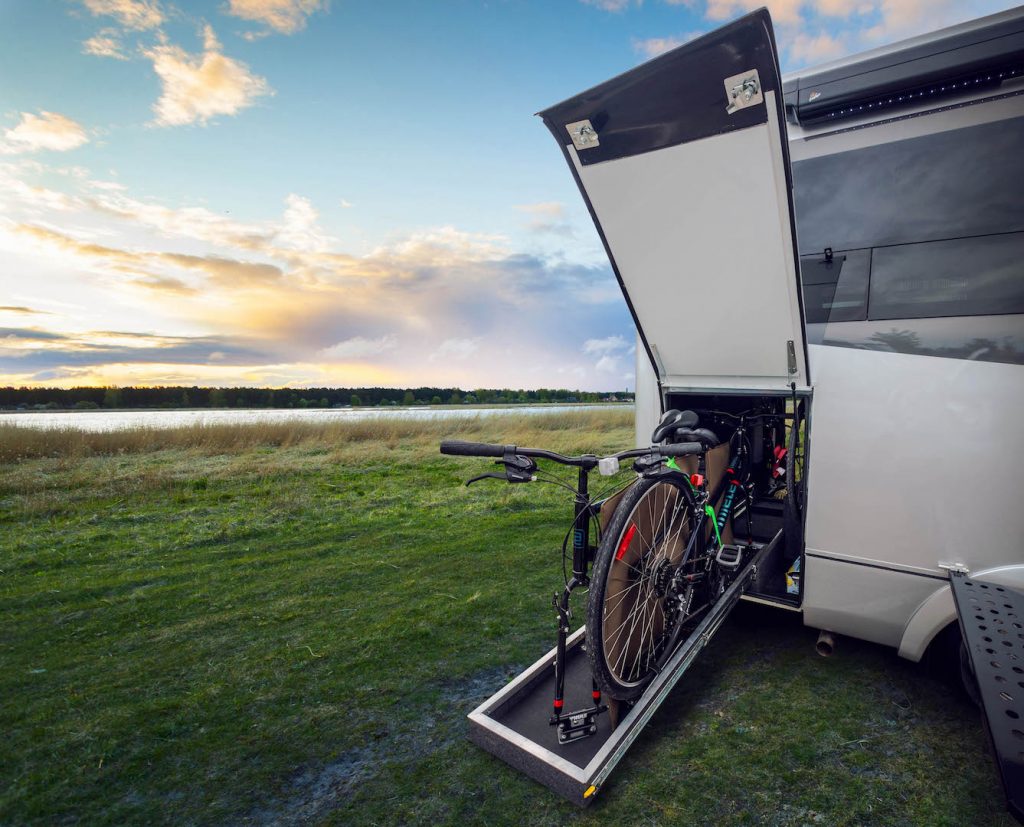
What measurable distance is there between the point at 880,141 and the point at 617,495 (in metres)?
2.40

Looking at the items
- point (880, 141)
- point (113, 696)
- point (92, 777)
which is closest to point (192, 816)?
point (92, 777)

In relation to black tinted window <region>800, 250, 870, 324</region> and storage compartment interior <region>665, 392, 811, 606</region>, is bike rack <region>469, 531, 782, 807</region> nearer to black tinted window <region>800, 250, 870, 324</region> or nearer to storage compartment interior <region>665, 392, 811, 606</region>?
storage compartment interior <region>665, 392, 811, 606</region>

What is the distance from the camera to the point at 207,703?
9.32 feet

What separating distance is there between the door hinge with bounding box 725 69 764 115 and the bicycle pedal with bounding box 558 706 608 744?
2.57 meters

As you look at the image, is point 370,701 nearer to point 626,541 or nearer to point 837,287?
point 626,541

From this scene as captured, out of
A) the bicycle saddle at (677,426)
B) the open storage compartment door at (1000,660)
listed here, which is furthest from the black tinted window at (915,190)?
the open storage compartment door at (1000,660)

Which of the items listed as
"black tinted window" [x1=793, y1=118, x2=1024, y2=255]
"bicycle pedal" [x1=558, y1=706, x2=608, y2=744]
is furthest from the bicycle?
"black tinted window" [x1=793, y1=118, x2=1024, y2=255]

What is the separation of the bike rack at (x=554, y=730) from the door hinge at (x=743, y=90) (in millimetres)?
2322

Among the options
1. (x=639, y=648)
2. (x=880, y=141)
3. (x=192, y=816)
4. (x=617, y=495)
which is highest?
(x=880, y=141)

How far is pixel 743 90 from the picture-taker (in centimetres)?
216

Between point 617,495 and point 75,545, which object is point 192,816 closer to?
point 617,495

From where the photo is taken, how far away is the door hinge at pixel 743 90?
212 cm

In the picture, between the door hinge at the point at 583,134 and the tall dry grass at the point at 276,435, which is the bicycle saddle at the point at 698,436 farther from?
the tall dry grass at the point at 276,435

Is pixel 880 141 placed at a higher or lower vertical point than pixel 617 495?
higher
